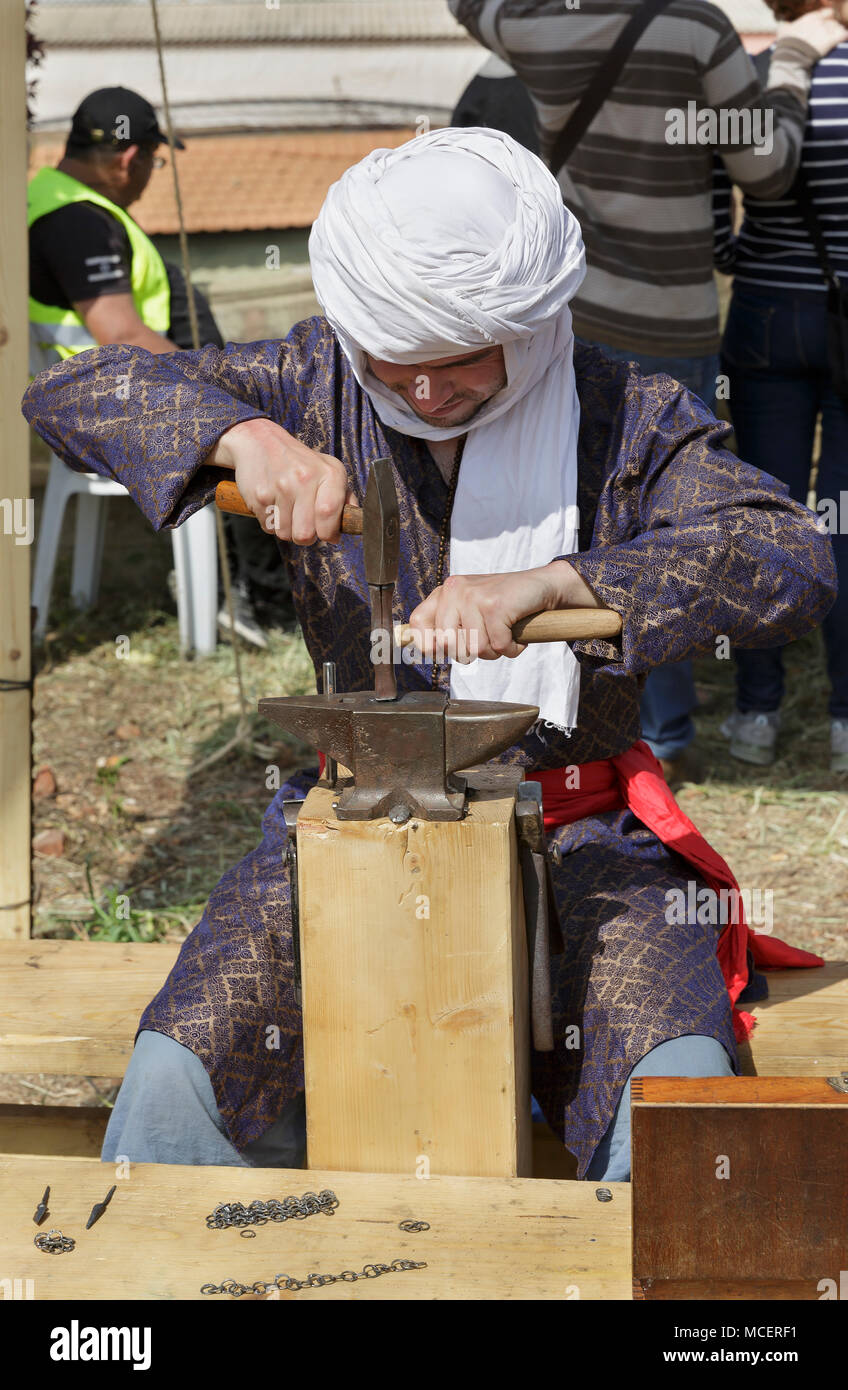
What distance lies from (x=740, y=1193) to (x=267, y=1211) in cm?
53

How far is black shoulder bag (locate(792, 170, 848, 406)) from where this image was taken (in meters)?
3.88

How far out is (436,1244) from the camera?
1604 millimetres

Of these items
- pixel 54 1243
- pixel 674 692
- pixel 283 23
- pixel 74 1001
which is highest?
pixel 283 23

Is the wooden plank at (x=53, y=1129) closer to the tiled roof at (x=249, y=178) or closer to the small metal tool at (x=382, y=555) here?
the small metal tool at (x=382, y=555)

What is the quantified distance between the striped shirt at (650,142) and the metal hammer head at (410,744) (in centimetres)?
234

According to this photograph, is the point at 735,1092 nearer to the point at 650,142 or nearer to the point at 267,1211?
the point at 267,1211

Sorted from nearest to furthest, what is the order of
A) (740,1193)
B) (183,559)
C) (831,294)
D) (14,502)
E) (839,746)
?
(740,1193) < (14,502) < (831,294) < (839,746) < (183,559)

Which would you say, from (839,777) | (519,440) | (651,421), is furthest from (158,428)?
(839,777)

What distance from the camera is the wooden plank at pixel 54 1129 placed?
2.66 meters

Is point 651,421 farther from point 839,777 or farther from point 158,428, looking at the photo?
point 839,777

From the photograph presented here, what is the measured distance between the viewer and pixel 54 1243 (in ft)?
5.28
